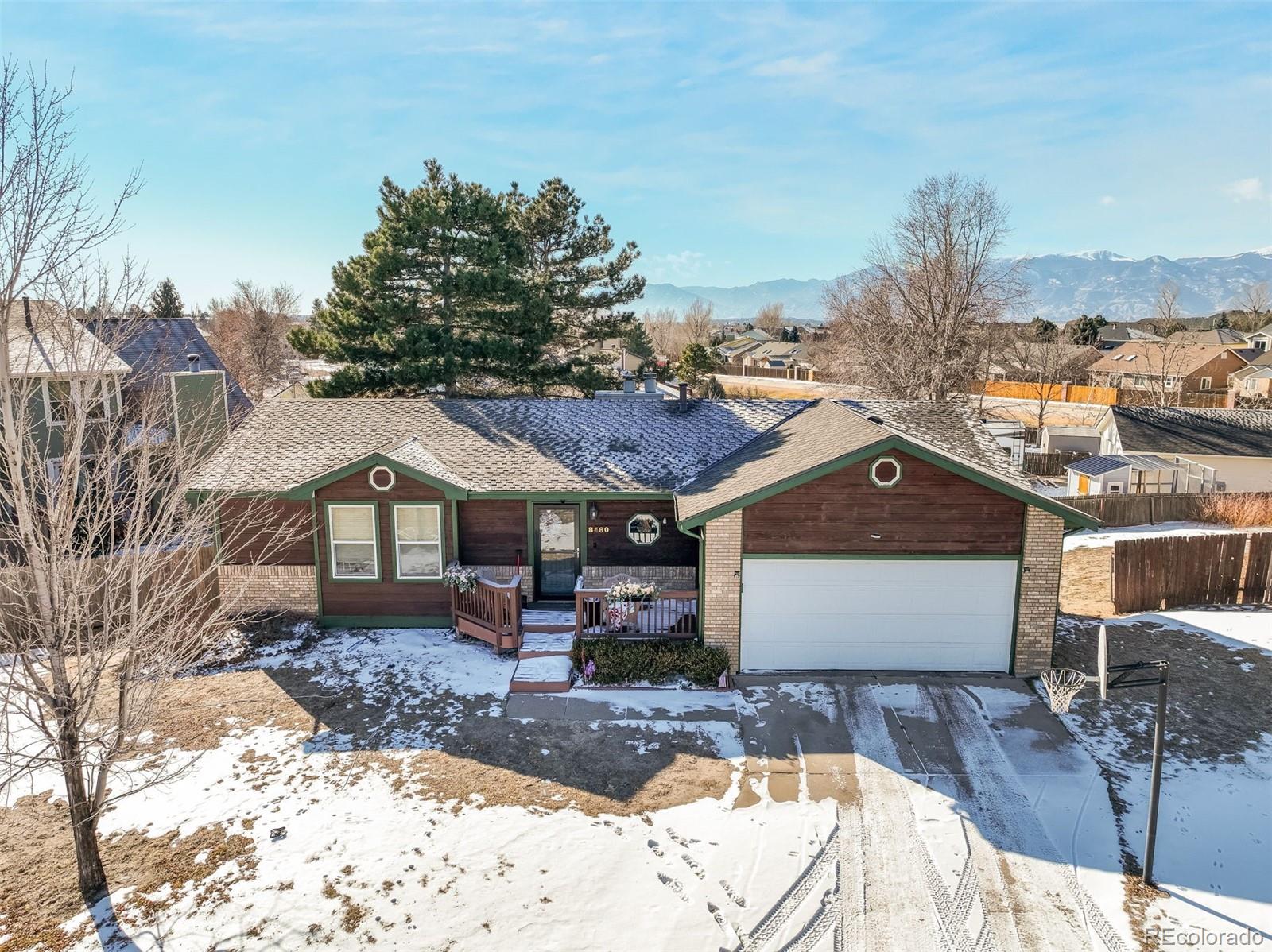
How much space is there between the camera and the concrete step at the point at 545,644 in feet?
42.9

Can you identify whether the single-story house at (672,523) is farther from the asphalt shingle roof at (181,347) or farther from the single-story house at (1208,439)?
the single-story house at (1208,439)

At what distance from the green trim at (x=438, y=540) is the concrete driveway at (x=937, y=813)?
6.03 m

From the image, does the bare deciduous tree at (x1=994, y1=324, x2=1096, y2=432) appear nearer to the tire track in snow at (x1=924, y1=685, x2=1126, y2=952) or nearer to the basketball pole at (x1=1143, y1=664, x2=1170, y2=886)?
the tire track in snow at (x1=924, y1=685, x2=1126, y2=952)

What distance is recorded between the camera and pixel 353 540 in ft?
47.1

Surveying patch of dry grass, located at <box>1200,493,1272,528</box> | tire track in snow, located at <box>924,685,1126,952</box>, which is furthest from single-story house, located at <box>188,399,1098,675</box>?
patch of dry grass, located at <box>1200,493,1272,528</box>

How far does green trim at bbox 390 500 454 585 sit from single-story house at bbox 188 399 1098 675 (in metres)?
0.03

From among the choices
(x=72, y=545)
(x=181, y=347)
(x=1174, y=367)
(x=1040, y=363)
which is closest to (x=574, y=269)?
(x=181, y=347)

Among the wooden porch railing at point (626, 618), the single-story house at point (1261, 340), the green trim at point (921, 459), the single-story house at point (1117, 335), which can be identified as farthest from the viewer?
the single-story house at point (1117, 335)

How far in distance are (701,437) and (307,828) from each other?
10.6m

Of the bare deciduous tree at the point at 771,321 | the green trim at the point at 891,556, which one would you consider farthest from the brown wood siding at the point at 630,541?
the bare deciduous tree at the point at 771,321

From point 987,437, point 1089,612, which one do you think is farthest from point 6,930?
point 1089,612

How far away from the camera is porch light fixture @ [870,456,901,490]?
12.2 metres

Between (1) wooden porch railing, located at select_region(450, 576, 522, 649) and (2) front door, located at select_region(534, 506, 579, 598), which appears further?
(2) front door, located at select_region(534, 506, 579, 598)

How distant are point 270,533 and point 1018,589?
13290 mm
